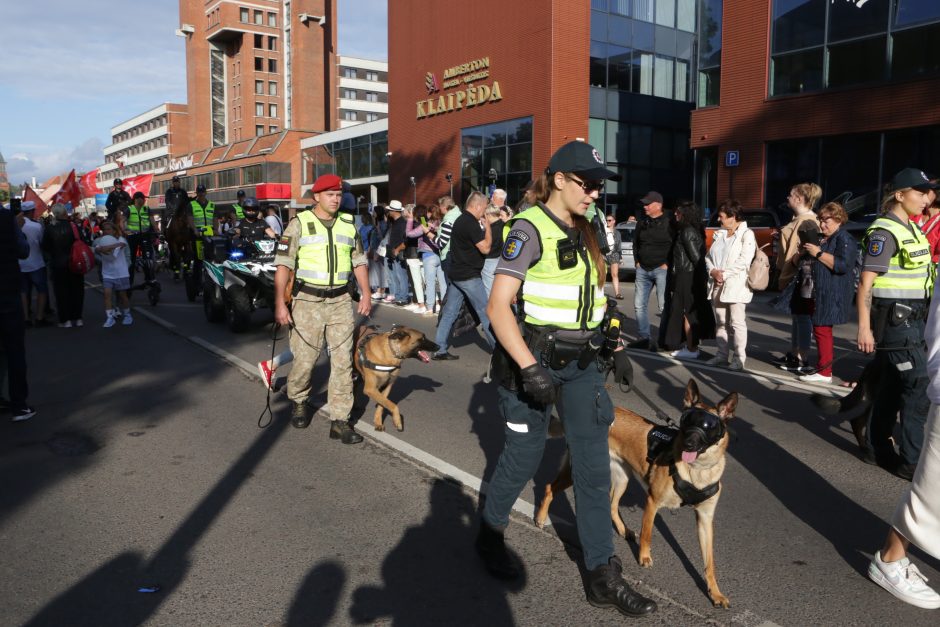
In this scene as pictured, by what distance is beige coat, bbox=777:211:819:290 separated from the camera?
7617 mm

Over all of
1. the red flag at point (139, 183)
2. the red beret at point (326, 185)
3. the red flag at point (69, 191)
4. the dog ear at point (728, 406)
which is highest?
the red flag at point (139, 183)

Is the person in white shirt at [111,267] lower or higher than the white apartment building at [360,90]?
lower

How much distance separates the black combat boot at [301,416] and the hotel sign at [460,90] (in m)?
26.9

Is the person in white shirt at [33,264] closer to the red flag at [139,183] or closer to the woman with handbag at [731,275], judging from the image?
the red flag at [139,183]

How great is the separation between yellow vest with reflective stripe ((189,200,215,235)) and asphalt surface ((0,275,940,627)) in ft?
26.9

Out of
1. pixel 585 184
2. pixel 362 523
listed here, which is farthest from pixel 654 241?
pixel 585 184

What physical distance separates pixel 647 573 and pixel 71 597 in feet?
8.70

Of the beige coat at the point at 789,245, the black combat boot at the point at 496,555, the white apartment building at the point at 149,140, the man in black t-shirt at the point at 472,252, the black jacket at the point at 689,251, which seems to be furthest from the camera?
the white apartment building at the point at 149,140

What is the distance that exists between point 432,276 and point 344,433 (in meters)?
7.39

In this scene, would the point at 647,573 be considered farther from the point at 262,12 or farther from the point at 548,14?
the point at 262,12

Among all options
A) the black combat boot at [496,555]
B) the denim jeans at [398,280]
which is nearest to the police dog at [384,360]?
the black combat boot at [496,555]

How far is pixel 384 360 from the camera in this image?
5973 mm

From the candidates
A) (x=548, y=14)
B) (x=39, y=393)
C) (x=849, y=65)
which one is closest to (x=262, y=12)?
(x=548, y=14)

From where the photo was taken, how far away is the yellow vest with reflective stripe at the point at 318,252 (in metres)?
5.79
